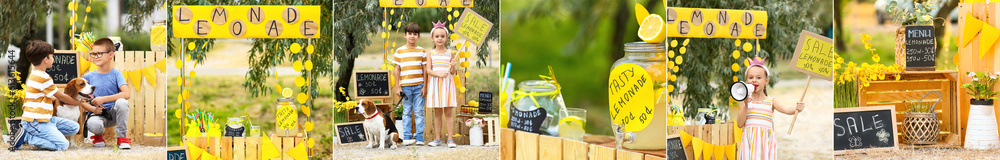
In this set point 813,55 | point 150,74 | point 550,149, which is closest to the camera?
point 813,55

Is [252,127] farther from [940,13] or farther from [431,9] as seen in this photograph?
[940,13]

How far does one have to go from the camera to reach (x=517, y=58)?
9.98ft

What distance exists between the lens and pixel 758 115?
322cm

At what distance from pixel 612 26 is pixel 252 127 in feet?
6.26

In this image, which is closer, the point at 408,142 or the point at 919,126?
the point at 408,142

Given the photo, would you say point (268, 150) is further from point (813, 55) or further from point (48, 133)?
point (813, 55)

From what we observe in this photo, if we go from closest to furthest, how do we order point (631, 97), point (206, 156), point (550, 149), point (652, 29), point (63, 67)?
point (652, 29) < point (631, 97) < point (550, 149) < point (206, 156) < point (63, 67)

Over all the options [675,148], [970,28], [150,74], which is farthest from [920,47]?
[150,74]

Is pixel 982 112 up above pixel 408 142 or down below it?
above

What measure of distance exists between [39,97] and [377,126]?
1793 millimetres

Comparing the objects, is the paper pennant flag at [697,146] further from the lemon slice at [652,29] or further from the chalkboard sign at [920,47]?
the chalkboard sign at [920,47]

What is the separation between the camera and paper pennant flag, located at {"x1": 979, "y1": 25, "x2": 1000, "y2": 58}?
15.8ft

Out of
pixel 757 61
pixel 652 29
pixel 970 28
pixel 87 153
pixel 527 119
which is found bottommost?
pixel 87 153

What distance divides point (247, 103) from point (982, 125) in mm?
3967
